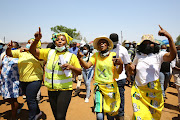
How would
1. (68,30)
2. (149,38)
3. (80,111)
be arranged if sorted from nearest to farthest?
1. (149,38)
2. (80,111)
3. (68,30)

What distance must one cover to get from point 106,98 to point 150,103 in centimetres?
85

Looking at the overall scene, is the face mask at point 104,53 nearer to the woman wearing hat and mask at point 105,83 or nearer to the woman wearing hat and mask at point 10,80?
the woman wearing hat and mask at point 105,83

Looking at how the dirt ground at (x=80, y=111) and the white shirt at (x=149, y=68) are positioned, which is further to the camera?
the dirt ground at (x=80, y=111)

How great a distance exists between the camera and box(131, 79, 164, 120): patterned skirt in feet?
8.70

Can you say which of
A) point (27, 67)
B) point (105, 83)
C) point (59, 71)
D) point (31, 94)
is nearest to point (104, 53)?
point (105, 83)

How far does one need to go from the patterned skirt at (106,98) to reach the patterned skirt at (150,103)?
1.49ft

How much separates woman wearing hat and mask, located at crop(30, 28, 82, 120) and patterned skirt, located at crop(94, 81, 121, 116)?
576 millimetres

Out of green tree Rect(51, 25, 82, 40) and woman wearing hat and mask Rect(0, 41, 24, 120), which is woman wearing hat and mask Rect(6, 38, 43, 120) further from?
green tree Rect(51, 25, 82, 40)

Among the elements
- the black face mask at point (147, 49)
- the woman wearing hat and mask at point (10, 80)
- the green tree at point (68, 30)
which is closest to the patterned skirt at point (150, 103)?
the black face mask at point (147, 49)

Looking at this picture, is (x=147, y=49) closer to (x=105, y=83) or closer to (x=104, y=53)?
(x=104, y=53)

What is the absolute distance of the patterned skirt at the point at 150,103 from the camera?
8.70ft

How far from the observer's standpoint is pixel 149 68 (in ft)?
8.73

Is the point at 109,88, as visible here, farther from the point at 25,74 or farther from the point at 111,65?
the point at 25,74

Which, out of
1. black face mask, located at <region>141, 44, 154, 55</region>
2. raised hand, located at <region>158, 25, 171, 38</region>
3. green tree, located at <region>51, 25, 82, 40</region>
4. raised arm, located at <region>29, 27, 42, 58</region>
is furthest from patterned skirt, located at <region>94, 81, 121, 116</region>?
A: green tree, located at <region>51, 25, 82, 40</region>
